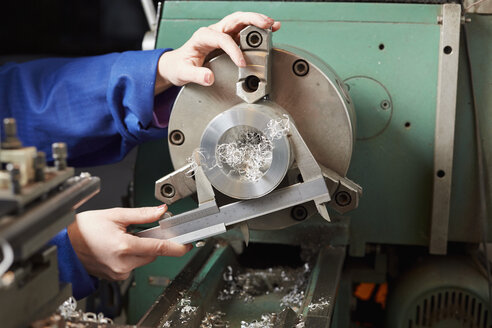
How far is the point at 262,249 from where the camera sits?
1.43m

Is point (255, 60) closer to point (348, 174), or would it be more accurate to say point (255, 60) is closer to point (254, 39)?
point (254, 39)

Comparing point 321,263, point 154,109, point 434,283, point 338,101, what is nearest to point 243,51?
point 338,101

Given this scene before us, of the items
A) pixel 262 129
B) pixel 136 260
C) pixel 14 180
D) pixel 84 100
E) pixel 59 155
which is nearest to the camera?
pixel 14 180

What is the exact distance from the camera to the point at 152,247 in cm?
94

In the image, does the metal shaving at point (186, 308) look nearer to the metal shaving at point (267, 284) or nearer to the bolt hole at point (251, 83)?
the metal shaving at point (267, 284)

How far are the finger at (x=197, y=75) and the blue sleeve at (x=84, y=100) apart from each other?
0.15 meters

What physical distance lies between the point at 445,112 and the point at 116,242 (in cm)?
78

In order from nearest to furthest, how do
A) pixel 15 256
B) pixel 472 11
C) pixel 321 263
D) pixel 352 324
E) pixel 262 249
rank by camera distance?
pixel 15 256 < pixel 321 263 < pixel 472 11 < pixel 262 249 < pixel 352 324

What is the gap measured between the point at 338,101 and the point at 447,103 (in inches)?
14.6

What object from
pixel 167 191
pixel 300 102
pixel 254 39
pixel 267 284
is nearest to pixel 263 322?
pixel 267 284

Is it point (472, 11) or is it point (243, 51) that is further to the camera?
point (472, 11)

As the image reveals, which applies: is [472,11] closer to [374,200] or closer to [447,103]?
[447,103]

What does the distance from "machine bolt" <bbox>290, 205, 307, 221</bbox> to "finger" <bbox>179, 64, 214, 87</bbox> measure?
287mm

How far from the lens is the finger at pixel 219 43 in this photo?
0.92 metres
